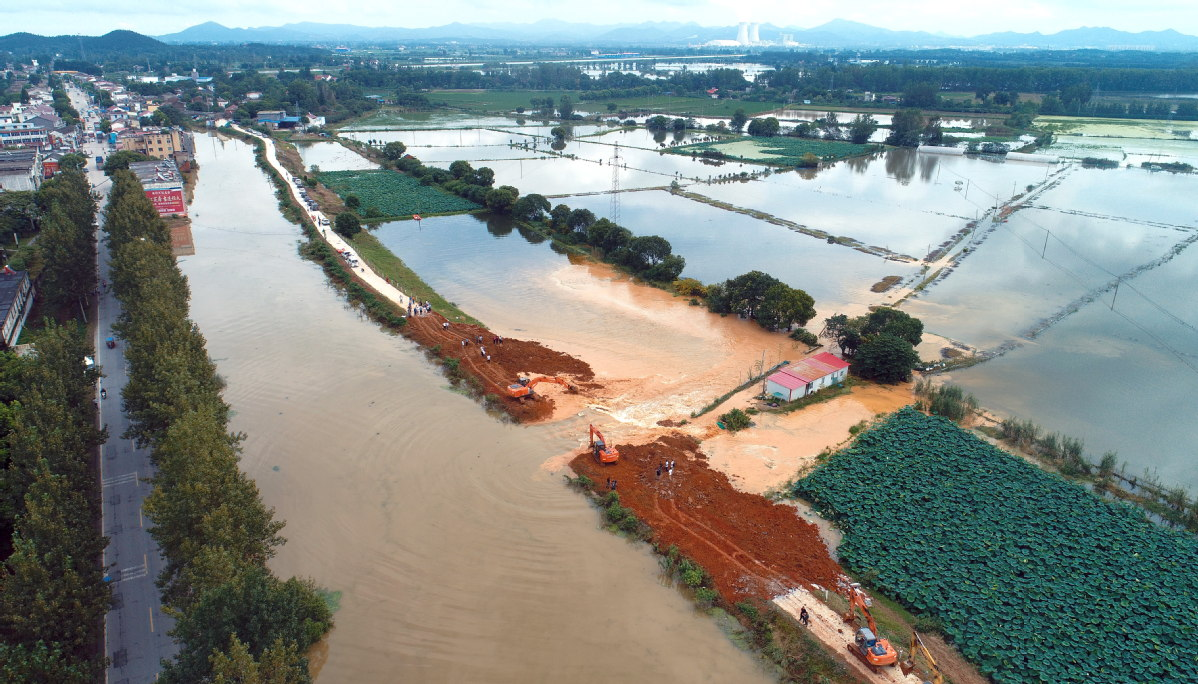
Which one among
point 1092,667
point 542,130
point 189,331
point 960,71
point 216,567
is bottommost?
point 1092,667

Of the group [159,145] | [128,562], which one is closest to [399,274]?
[128,562]

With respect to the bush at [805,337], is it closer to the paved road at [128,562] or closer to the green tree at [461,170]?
the paved road at [128,562]

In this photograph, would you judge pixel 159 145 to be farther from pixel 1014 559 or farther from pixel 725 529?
pixel 1014 559

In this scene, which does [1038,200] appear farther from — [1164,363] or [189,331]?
[189,331]

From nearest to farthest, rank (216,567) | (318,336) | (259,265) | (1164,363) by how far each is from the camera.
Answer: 1. (216,567)
2. (1164,363)
3. (318,336)
4. (259,265)

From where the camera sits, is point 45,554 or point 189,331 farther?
point 189,331

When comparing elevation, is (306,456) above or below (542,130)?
below

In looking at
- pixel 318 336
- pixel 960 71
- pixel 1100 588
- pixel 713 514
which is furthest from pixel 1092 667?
pixel 960 71

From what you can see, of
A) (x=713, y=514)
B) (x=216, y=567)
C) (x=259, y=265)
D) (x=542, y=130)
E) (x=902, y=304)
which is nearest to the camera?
(x=216, y=567)
